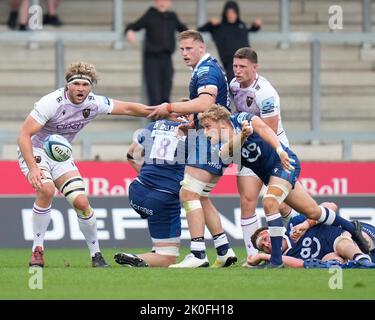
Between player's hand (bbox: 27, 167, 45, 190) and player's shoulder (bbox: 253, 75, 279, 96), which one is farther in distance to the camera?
player's shoulder (bbox: 253, 75, 279, 96)

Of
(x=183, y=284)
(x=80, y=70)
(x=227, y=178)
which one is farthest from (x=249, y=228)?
(x=227, y=178)

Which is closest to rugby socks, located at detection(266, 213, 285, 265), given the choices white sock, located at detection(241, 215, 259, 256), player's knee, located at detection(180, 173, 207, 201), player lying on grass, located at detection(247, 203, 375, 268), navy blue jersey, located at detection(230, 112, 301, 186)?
player lying on grass, located at detection(247, 203, 375, 268)

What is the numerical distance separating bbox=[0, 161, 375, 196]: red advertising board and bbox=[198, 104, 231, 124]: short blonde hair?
440 centimetres

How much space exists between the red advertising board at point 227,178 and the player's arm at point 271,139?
4.72 m

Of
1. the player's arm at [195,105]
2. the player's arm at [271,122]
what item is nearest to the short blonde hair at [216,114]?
the player's arm at [195,105]

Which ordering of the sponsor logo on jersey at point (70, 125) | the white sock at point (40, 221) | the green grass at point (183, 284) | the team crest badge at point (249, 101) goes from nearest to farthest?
the green grass at point (183, 284) → the white sock at point (40, 221) → the sponsor logo on jersey at point (70, 125) → the team crest badge at point (249, 101)

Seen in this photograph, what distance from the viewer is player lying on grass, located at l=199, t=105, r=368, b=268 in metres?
11.7

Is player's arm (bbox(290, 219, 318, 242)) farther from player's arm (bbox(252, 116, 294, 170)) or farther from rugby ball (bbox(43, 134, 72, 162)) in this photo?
rugby ball (bbox(43, 134, 72, 162))

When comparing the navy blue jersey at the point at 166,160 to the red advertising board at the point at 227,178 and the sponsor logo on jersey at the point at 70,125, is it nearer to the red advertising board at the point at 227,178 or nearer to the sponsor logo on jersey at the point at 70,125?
the sponsor logo on jersey at the point at 70,125

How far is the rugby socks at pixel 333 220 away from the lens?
39.5 feet

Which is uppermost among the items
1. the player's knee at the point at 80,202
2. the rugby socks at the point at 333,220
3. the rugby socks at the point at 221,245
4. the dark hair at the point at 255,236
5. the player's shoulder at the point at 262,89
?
the player's shoulder at the point at 262,89

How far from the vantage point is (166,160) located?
12883 millimetres

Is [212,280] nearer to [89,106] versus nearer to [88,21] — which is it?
[89,106]

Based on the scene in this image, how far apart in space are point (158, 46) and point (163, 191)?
18.4 ft
